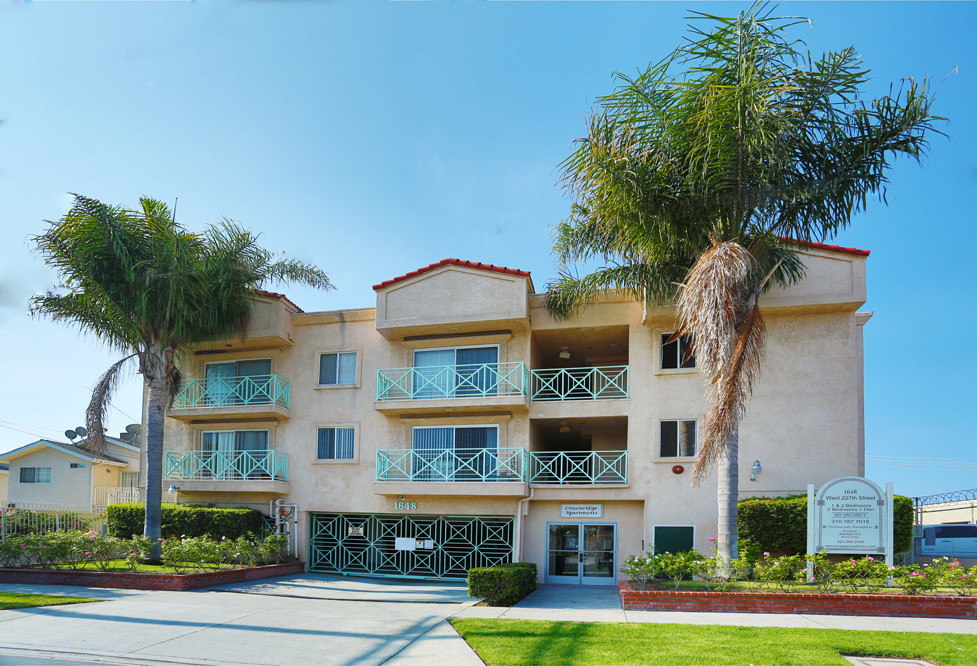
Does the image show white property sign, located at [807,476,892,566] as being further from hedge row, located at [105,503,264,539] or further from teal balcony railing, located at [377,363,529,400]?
hedge row, located at [105,503,264,539]

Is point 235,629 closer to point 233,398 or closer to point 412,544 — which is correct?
point 412,544

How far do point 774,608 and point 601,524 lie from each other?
24.8 ft

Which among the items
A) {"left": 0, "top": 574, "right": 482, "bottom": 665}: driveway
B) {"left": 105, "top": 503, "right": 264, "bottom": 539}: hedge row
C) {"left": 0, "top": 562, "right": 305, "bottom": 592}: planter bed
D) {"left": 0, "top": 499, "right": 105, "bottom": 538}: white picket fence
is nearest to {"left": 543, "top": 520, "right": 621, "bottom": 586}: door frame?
{"left": 0, "top": 574, "right": 482, "bottom": 665}: driveway

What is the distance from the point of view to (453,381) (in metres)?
22.0

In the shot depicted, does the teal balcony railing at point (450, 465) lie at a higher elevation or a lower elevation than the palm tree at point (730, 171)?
lower

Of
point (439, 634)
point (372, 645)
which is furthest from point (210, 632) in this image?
point (439, 634)

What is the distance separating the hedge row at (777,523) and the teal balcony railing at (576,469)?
357 cm

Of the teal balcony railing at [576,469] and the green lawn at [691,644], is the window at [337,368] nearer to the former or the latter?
the teal balcony railing at [576,469]

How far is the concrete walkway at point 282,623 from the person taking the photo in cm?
967

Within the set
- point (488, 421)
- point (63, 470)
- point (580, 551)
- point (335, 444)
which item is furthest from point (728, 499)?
point (63, 470)

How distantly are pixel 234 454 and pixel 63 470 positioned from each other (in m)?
14.0

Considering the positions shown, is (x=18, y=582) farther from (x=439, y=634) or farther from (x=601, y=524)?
(x=601, y=524)

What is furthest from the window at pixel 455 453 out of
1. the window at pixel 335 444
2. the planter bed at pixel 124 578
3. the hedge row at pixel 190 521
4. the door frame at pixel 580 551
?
the planter bed at pixel 124 578

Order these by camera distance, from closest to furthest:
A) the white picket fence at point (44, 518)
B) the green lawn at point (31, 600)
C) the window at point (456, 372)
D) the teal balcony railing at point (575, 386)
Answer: the green lawn at point (31, 600), the white picket fence at point (44, 518), the teal balcony railing at point (575, 386), the window at point (456, 372)
